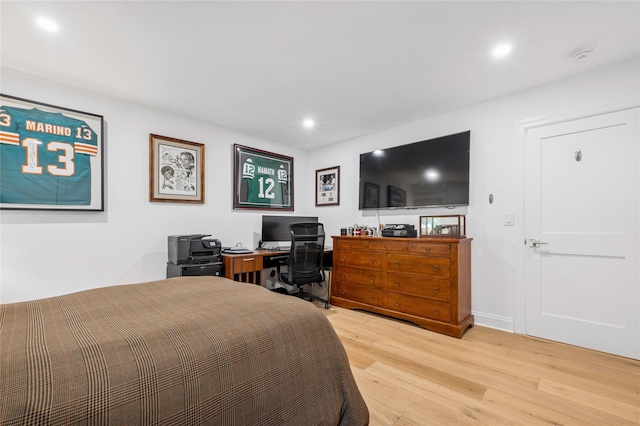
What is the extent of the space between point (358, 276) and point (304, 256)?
0.72 m

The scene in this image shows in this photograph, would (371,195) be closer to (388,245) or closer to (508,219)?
(388,245)

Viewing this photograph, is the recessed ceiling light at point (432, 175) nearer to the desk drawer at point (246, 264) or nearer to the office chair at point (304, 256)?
the office chair at point (304, 256)

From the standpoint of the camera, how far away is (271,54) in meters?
2.15

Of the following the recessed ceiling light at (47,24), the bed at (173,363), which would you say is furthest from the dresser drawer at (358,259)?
the recessed ceiling light at (47,24)

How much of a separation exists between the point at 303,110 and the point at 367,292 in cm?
230

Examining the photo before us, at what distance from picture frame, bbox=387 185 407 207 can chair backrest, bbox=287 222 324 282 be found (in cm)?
99

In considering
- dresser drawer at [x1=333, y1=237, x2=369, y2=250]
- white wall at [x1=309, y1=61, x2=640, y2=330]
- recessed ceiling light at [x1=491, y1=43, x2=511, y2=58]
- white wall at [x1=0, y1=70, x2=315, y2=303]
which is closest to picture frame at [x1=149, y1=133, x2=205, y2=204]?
white wall at [x1=0, y1=70, x2=315, y2=303]

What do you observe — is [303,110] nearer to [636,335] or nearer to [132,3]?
[132,3]

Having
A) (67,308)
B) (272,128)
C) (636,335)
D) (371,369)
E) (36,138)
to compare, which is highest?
(272,128)

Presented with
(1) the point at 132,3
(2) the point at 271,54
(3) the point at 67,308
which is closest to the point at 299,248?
(2) the point at 271,54

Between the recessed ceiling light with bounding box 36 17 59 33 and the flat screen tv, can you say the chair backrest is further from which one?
the recessed ceiling light with bounding box 36 17 59 33

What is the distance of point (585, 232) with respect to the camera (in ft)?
7.97

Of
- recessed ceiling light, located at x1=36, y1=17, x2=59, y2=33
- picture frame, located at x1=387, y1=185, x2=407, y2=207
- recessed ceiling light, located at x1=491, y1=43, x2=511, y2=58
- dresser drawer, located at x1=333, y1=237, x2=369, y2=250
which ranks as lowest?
dresser drawer, located at x1=333, y1=237, x2=369, y2=250

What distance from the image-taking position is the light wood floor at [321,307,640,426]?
1.58 metres
